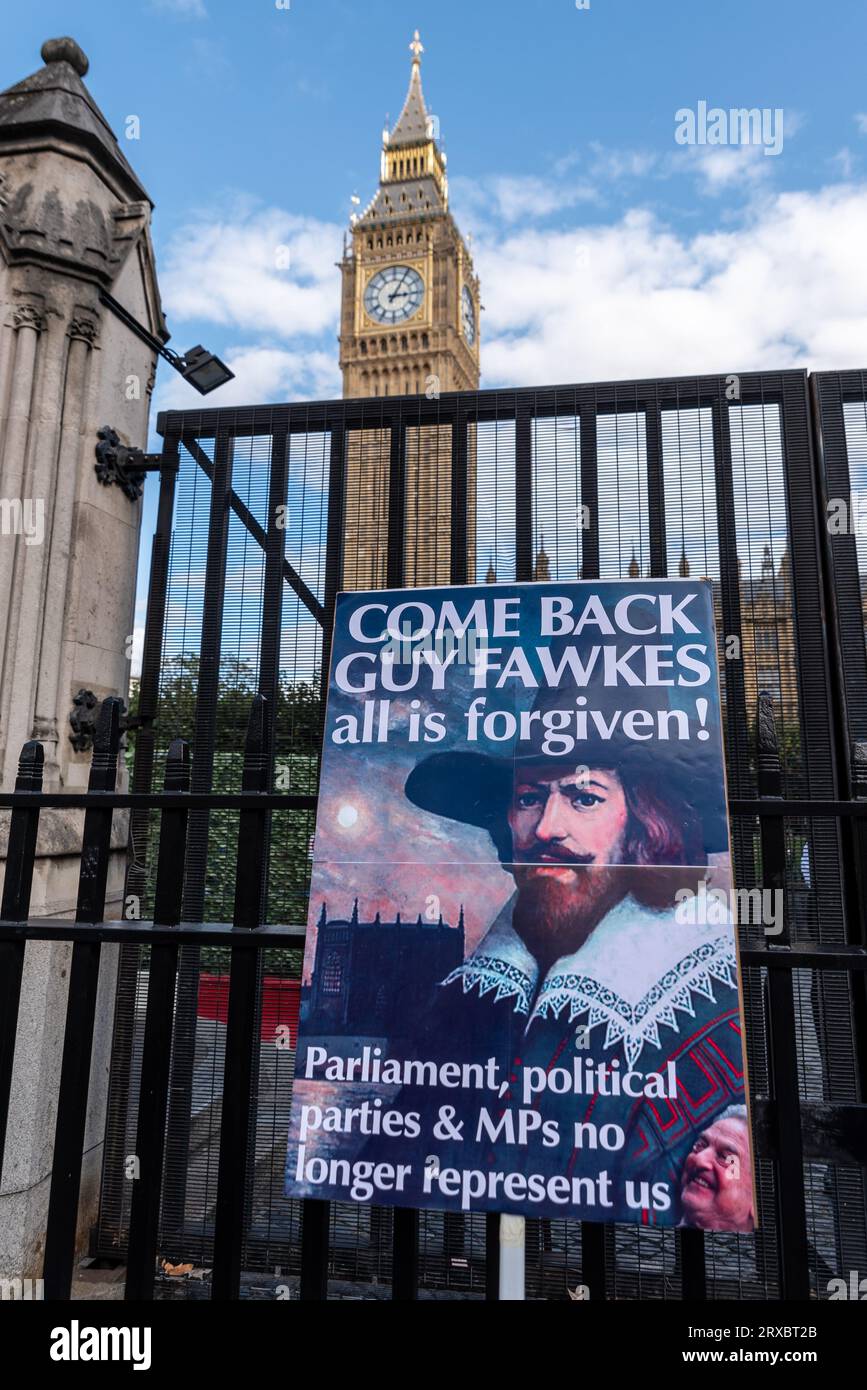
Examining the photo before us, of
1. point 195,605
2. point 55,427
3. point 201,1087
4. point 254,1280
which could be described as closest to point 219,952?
point 201,1087

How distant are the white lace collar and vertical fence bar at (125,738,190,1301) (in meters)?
1.04

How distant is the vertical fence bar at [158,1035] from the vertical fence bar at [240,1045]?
0.21m

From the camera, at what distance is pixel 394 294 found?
2608 inches

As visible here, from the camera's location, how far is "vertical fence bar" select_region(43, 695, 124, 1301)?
114 inches

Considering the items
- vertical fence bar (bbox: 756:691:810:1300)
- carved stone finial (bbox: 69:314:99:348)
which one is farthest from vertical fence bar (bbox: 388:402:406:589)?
vertical fence bar (bbox: 756:691:810:1300)

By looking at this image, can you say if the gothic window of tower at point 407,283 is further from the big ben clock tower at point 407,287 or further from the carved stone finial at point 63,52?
the carved stone finial at point 63,52

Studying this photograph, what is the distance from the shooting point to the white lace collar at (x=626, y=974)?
2.52m

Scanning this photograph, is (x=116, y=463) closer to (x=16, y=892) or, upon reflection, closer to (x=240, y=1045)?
(x=16, y=892)

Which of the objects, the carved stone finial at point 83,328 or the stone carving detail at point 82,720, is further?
the carved stone finial at point 83,328

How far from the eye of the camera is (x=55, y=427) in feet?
19.6

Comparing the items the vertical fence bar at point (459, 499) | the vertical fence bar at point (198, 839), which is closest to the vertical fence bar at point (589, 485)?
the vertical fence bar at point (459, 499)

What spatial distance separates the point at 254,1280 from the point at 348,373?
67.2m

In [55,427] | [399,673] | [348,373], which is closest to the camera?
[399,673]
